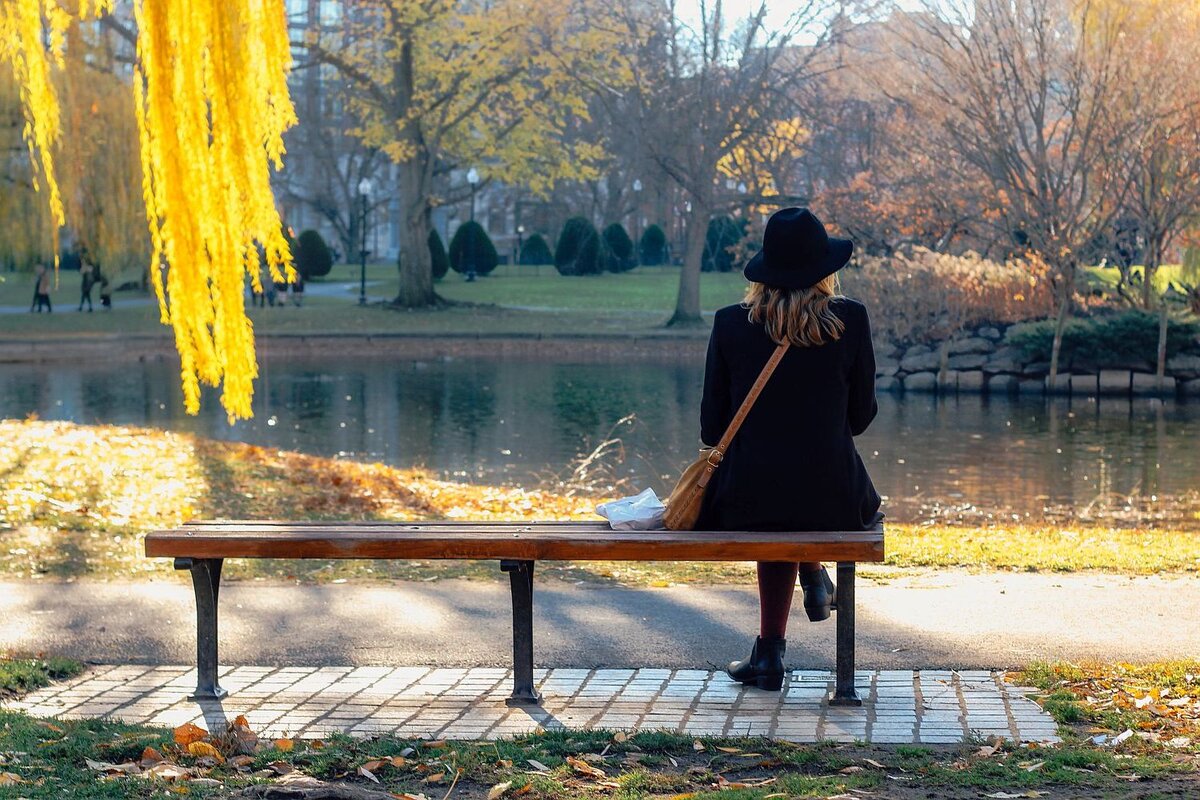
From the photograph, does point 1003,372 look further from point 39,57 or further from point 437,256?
point 437,256

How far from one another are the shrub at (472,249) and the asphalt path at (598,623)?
2058 inches

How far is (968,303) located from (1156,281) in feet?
18.1

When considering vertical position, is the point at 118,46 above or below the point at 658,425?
above

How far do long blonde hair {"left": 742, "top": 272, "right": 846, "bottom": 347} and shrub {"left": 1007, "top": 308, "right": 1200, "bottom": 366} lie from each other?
78.3 feet

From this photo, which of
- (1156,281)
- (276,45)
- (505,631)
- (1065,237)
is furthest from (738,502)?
(1156,281)

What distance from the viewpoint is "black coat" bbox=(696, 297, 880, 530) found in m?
5.84

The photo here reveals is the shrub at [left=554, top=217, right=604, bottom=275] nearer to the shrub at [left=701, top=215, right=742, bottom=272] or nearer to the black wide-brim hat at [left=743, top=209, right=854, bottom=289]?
the shrub at [left=701, top=215, right=742, bottom=272]

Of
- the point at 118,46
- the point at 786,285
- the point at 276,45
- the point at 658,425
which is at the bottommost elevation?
the point at 658,425

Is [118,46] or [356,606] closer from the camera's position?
[356,606]

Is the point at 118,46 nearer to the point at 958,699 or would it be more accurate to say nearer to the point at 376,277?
the point at 376,277

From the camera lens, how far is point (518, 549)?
19.0 feet

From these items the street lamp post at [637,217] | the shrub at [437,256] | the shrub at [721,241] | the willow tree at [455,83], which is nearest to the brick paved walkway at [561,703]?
the willow tree at [455,83]

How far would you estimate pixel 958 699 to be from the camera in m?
5.81

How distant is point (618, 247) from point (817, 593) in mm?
57202
